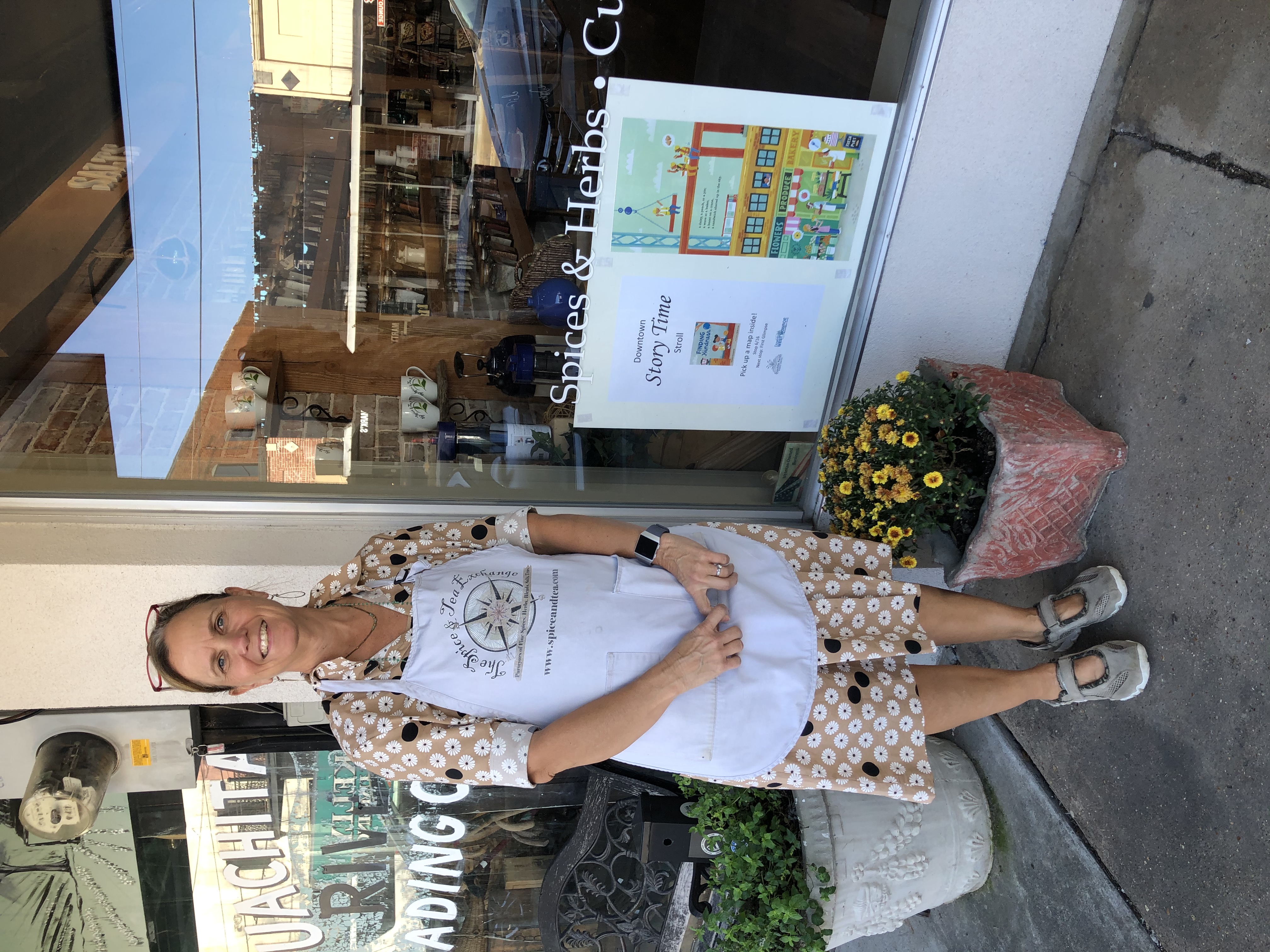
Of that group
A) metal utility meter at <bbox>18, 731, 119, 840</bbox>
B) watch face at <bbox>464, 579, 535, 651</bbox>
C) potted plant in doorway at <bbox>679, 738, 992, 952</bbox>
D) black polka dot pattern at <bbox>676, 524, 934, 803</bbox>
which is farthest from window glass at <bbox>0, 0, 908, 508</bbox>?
potted plant in doorway at <bbox>679, 738, 992, 952</bbox>

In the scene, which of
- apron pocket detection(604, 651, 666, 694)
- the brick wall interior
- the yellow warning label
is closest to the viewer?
apron pocket detection(604, 651, 666, 694)

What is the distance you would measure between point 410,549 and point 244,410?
98 centimetres

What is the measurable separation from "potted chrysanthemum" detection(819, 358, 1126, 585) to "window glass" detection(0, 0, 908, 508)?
0.55m

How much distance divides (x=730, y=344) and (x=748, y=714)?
4.67 ft

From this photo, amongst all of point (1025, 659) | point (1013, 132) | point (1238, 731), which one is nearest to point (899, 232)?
point (1013, 132)

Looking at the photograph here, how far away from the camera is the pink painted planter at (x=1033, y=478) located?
233cm

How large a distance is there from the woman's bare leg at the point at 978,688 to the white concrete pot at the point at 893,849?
52cm

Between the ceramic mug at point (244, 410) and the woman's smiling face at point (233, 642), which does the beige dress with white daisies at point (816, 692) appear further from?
the ceramic mug at point (244, 410)

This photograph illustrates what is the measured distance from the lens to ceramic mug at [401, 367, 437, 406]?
2.69m

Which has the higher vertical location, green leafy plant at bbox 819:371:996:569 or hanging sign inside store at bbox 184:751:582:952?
green leafy plant at bbox 819:371:996:569

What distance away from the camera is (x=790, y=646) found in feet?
6.08

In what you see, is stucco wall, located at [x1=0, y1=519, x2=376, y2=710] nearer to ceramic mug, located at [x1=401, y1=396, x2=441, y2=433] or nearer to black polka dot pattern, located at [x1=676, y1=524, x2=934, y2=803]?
ceramic mug, located at [x1=401, y1=396, x2=441, y2=433]

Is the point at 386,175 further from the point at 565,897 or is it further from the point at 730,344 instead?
the point at 565,897

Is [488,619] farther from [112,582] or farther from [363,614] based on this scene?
[112,582]
